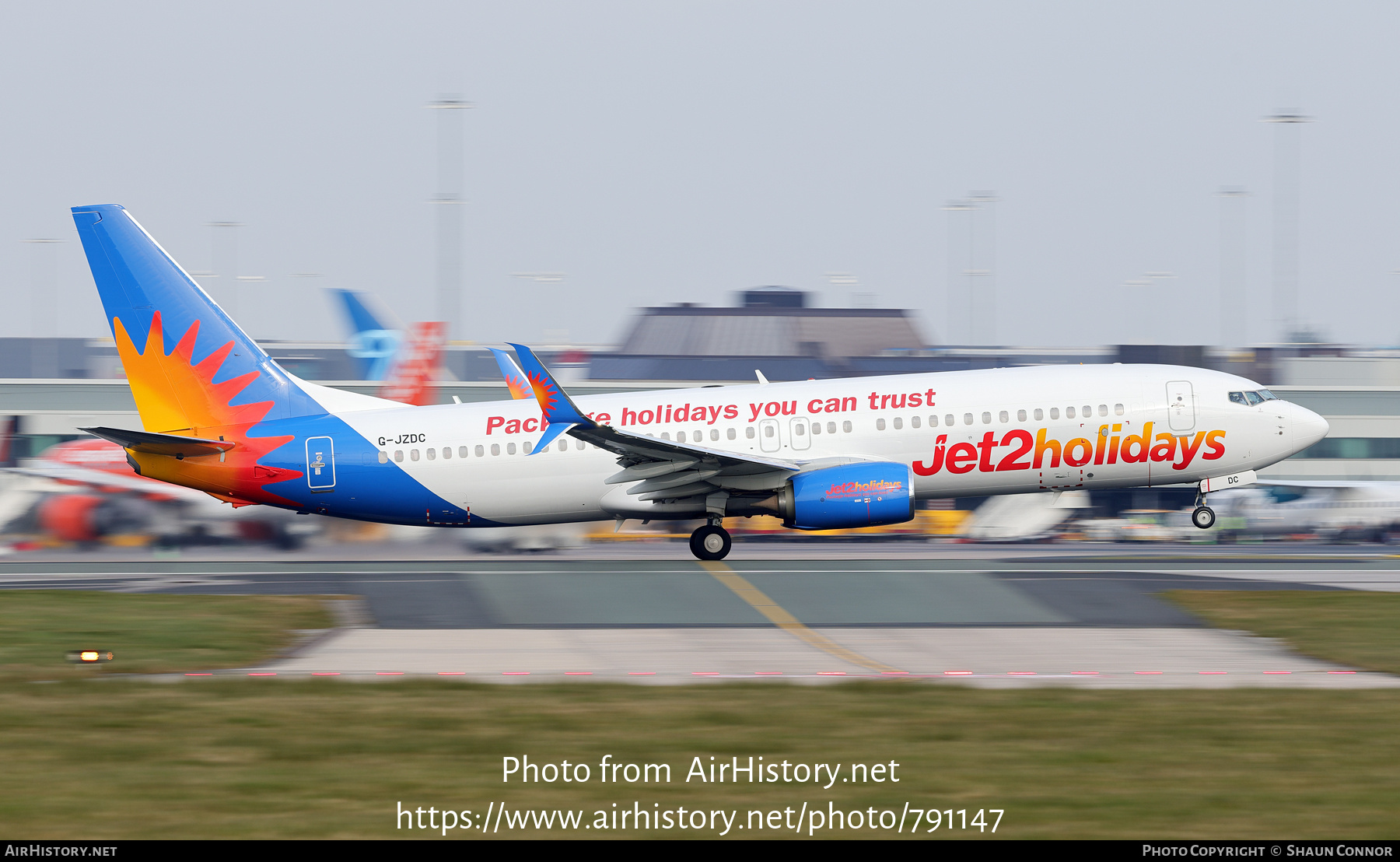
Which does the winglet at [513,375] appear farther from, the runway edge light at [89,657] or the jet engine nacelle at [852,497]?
the runway edge light at [89,657]

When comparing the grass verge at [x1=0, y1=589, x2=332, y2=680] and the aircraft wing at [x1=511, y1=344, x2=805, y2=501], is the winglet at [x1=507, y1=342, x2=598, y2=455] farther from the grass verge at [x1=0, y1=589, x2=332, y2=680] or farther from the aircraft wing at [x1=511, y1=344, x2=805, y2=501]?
the grass verge at [x1=0, y1=589, x2=332, y2=680]

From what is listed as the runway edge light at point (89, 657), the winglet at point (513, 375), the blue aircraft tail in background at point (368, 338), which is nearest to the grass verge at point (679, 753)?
the runway edge light at point (89, 657)

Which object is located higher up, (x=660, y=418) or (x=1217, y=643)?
Result: (x=660, y=418)

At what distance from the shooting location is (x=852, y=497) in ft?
→ 88.0

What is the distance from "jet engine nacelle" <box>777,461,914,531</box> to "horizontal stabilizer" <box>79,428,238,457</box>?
11.8 m

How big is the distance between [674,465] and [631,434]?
1.09m

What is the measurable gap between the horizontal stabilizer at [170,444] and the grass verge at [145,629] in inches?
169

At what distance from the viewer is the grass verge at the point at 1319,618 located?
16.6 metres

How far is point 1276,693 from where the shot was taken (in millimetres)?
13906

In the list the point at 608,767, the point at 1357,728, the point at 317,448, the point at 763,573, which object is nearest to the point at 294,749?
the point at 608,767

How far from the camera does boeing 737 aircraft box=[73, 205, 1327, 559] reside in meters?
27.9

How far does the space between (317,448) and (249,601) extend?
23.3 ft

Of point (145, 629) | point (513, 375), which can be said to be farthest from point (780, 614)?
point (513, 375)
